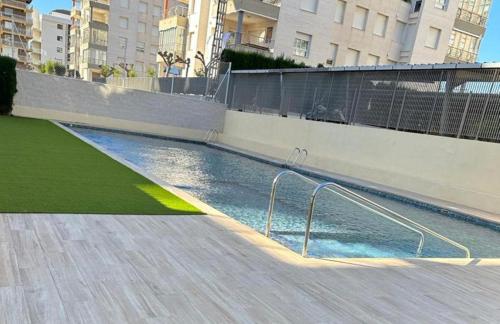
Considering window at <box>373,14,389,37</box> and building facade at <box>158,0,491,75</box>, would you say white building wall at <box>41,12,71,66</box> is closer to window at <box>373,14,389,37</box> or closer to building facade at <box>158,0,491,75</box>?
building facade at <box>158,0,491,75</box>

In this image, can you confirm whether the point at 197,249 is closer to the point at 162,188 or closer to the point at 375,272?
the point at 375,272

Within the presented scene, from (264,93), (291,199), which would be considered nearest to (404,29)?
(264,93)

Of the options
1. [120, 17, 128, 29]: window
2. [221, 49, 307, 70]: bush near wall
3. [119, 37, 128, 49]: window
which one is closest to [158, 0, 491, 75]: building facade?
[221, 49, 307, 70]: bush near wall

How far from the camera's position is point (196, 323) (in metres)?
2.71

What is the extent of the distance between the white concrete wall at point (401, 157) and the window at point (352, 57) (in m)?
15.4

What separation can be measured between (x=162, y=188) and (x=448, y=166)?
8355 millimetres

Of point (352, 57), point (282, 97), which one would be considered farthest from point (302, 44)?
point (282, 97)

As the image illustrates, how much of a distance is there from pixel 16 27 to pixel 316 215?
235 feet

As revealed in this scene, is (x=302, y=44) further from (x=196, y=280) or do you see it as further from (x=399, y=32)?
(x=196, y=280)

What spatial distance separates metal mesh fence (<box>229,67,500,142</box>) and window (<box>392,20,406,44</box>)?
18.2 m

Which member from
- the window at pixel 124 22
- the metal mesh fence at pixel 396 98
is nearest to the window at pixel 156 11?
the window at pixel 124 22

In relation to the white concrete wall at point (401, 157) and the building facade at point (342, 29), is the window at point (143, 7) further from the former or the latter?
Result: the white concrete wall at point (401, 157)

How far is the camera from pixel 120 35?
155ft

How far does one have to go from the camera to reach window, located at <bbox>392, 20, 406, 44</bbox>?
103 feet
